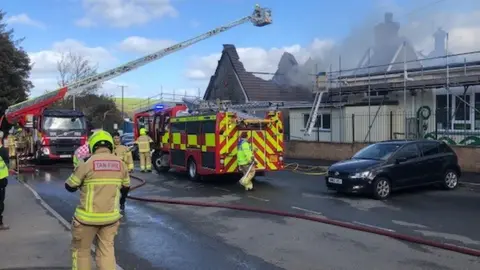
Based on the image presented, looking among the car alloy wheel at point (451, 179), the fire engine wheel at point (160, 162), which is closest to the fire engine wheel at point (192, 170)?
the fire engine wheel at point (160, 162)

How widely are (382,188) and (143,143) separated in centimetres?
1003

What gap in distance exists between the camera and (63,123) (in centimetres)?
2291

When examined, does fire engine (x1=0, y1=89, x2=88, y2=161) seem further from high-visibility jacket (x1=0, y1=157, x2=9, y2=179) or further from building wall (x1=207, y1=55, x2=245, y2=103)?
building wall (x1=207, y1=55, x2=245, y2=103)

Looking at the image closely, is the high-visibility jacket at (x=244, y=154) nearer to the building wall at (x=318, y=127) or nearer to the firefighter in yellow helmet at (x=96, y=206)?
the firefighter in yellow helmet at (x=96, y=206)

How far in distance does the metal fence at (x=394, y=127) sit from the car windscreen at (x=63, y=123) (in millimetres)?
11410

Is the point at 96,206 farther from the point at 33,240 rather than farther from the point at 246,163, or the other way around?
the point at 246,163

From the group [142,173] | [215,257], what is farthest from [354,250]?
[142,173]

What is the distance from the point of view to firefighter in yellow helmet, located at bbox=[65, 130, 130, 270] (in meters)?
4.64

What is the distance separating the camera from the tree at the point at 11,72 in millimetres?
41562

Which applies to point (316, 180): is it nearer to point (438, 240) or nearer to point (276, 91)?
point (438, 240)

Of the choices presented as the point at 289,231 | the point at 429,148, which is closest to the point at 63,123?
the point at 429,148

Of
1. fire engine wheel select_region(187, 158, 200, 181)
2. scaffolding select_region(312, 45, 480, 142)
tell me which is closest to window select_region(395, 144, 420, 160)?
fire engine wheel select_region(187, 158, 200, 181)

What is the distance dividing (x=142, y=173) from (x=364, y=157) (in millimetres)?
9264

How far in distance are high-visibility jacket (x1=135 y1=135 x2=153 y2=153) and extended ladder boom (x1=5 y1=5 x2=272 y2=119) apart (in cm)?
669
